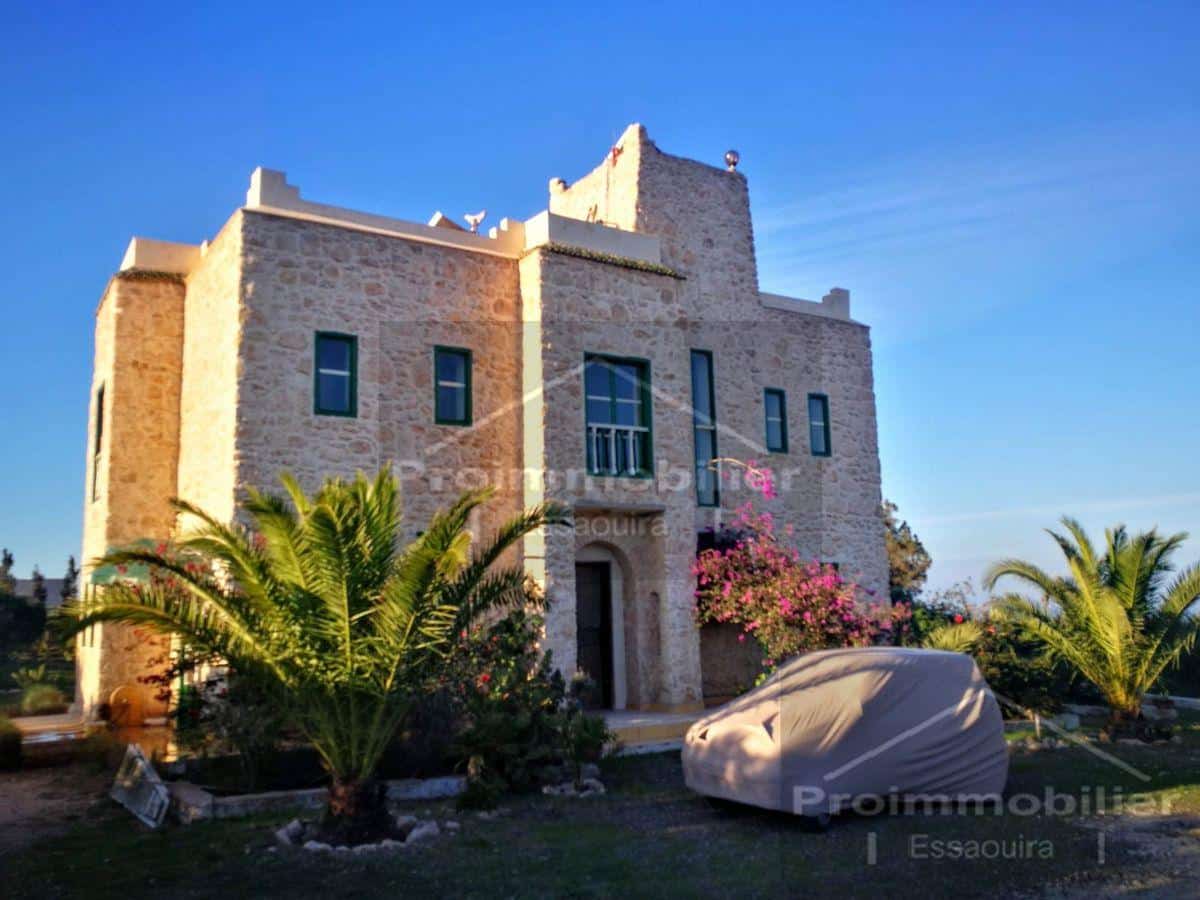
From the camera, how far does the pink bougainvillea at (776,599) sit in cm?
1527

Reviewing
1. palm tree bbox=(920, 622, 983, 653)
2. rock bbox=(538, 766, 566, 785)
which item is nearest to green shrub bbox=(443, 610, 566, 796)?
rock bbox=(538, 766, 566, 785)

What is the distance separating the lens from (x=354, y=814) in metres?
8.59

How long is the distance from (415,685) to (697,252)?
11869mm

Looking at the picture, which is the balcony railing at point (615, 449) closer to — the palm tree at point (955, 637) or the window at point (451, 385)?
the window at point (451, 385)

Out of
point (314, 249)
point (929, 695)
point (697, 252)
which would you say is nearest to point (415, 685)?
point (929, 695)

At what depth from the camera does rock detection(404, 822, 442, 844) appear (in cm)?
881

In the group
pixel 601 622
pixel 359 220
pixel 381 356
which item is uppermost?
pixel 359 220

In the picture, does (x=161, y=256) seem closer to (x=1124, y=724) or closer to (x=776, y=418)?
(x=776, y=418)

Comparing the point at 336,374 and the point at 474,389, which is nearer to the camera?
the point at 336,374

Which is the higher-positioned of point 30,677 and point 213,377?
point 213,377

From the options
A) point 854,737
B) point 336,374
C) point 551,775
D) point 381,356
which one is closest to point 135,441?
point 336,374

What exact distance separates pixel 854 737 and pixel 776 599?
6326 mm

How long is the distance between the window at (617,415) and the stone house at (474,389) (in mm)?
37

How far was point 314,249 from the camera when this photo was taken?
14.6 meters
